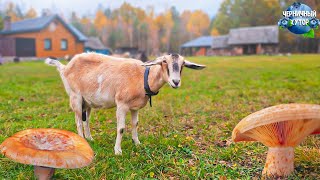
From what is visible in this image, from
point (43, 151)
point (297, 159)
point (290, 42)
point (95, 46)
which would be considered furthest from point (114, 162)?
point (290, 42)

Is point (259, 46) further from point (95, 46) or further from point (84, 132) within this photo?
point (84, 132)

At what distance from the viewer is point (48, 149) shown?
2.80 meters

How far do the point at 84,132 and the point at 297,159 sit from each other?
11.1 feet

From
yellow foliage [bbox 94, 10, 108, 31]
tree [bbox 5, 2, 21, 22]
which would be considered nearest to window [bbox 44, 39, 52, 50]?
yellow foliage [bbox 94, 10, 108, 31]

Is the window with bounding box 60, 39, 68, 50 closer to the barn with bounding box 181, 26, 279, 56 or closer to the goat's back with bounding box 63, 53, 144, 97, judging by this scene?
the barn with bounding box 181, 26, 279, 56

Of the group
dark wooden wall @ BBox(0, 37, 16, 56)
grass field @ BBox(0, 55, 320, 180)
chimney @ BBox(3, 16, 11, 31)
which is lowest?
grass field @ BBox(0, 55, 320, 180)

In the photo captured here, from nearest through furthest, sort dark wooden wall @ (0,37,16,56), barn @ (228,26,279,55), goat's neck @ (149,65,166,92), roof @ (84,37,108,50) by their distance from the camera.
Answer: goat's neck @ (149,65,166,92)
dark wooden wall @ (0,37,16,56)
roof @ (84,37,108,50)
barn @ (228,26,279,55)

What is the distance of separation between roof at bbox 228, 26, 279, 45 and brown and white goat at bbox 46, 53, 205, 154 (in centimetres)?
5090

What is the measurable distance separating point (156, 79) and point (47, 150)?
1.88 meters

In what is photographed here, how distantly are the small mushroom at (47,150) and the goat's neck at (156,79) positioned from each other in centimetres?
140

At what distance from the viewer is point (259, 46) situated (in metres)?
52.8

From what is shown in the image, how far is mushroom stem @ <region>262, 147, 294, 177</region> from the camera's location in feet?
9.92

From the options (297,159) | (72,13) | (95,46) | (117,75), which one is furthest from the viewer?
(72,13)

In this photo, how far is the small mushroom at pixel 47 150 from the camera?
2564 millimetres
